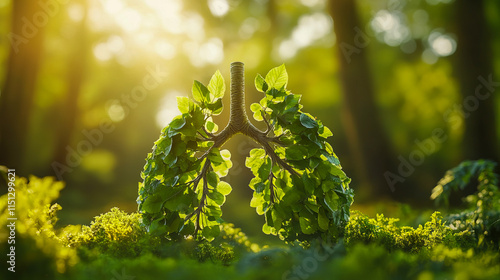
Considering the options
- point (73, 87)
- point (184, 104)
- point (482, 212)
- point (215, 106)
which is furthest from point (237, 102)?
point (73, 87)

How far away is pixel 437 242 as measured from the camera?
3.18 m

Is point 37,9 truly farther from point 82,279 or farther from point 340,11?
point 82,279

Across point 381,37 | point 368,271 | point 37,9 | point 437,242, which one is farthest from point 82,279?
point 381,37

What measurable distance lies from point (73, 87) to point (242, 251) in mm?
13187

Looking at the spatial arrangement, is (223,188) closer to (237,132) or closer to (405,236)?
(237,132)

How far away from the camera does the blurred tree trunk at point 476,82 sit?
25.1 feet

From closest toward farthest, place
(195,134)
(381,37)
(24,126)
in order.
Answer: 1. (195,134)
2. (24,126)
3. (381,37)

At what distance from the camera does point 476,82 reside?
785cm

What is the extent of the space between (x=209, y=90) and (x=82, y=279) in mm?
1806

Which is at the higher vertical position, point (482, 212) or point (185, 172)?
point (185, 172)

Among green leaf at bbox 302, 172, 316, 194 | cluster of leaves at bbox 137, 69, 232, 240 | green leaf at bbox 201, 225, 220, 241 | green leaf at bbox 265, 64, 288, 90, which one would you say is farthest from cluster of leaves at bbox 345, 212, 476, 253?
green leaf at bbox 265, 64, 288, 90

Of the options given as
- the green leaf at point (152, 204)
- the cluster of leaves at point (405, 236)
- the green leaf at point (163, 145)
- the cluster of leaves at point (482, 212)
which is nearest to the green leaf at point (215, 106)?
the green leaf at point (163, 145)

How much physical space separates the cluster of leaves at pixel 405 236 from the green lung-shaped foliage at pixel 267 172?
175 mm

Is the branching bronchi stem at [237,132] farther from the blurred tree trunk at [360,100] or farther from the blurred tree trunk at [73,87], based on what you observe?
the blurred tree trunk at [73,87]
